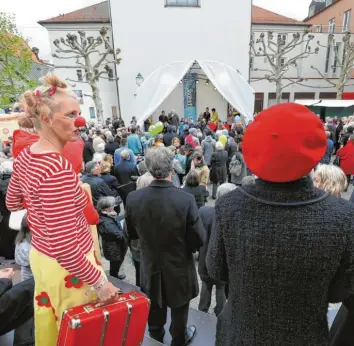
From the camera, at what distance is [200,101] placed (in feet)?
67.3

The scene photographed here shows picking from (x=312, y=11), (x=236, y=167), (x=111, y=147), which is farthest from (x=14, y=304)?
(x=312, y=11)

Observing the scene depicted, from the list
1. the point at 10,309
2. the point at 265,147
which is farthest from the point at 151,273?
the point at 265,147

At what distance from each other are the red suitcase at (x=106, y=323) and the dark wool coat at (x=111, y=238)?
1750 mm

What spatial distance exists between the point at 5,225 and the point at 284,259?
3967mm

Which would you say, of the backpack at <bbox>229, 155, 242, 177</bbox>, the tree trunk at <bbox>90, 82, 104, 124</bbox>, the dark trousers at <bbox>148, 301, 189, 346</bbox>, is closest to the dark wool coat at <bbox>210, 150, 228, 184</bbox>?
the backpack at <bbox>229, 155, 242, 177</bbox>

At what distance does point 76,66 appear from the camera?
19.0 meters

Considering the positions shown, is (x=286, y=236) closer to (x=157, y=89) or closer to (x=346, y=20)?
(x=157, y=89)

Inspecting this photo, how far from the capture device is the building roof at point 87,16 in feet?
65.4

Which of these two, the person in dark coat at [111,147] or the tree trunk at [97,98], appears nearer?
the person in dark coat at [111,147]

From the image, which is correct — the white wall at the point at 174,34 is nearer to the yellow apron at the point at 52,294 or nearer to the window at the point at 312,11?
the yellow apron at the point at 52,294

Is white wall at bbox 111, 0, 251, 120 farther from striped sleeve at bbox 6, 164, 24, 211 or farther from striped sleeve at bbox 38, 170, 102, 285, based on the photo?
striped sleeve at bbox 38, 170, 102, 285

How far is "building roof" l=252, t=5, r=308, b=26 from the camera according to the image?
887 inches

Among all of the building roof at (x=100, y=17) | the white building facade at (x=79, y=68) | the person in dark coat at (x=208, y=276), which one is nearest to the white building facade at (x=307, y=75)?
the building roof at (x=100, y=17)

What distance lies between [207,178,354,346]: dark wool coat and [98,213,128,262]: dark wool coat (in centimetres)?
245
